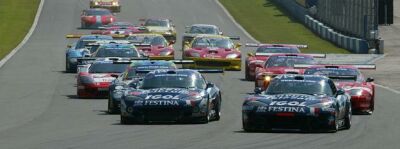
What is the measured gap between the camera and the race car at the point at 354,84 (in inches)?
Answer: 1094

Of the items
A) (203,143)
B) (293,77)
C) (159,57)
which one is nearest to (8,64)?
(159,57)

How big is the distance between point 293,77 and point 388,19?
16718 mm

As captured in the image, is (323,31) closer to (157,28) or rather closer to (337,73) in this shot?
(157,28)

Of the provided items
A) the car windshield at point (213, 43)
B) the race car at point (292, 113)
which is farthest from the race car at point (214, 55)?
the race car at point (292, 113)

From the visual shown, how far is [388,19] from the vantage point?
39.7 meters

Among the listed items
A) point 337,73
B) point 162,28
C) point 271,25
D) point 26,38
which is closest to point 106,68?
point 337,73

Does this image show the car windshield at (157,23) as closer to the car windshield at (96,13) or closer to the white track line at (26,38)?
the white track line at (26,38)

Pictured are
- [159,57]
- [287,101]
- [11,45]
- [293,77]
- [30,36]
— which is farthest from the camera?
[30,36]

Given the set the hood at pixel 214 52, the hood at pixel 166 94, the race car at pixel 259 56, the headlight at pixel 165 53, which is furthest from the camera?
the headlight at pixel 165 53

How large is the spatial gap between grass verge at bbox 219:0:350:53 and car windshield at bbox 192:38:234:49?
1351 centimetres

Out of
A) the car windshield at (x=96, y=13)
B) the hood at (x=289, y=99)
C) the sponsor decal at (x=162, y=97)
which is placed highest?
the car windshield at (x=96, y=13)

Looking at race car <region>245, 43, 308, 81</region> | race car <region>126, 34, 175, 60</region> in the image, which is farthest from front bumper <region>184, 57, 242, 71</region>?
race car <region>245, 43, 308, 81</region>

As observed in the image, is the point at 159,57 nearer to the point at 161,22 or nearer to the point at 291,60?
the point at 291,60

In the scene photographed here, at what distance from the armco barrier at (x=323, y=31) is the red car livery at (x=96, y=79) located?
2649 centimetres
